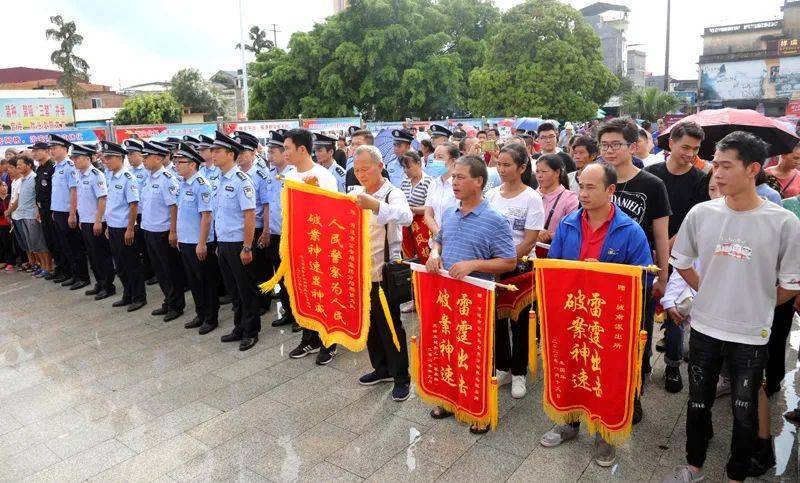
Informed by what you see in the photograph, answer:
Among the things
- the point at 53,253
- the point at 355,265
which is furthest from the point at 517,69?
the point at 355,265

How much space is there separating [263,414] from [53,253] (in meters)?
6.09

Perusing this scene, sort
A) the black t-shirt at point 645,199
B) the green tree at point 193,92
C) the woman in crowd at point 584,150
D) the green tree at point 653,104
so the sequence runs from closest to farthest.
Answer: the black t-shirt at point 645,199 → the woman in crowd at point 584,150 → the green tree at point 653,104 → the green tree at point 193,92

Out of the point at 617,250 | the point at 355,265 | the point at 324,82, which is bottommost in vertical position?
the point at 355,265

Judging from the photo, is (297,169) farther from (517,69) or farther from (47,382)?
(517,69)

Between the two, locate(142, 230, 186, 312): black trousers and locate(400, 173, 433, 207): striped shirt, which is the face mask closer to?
locate(400, 173, 433, 207): striped shirt

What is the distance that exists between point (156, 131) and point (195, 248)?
488cm

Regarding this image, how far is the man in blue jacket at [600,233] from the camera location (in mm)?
2801

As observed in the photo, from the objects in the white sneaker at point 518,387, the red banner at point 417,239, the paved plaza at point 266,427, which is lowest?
the paved plaza at point 266,427

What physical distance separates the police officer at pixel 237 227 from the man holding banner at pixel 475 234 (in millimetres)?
2230

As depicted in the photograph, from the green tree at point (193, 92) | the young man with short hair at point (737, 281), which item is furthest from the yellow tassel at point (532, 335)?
the green tree at point (193, 92)

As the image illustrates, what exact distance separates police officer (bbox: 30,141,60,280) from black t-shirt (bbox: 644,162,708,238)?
763cm

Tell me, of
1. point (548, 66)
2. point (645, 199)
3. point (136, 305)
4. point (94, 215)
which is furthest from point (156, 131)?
point (548, 66)

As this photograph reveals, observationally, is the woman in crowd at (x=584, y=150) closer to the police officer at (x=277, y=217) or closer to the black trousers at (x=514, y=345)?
the black trousers at (x=514, y=345)

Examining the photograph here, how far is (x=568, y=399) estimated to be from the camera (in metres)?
3.06
